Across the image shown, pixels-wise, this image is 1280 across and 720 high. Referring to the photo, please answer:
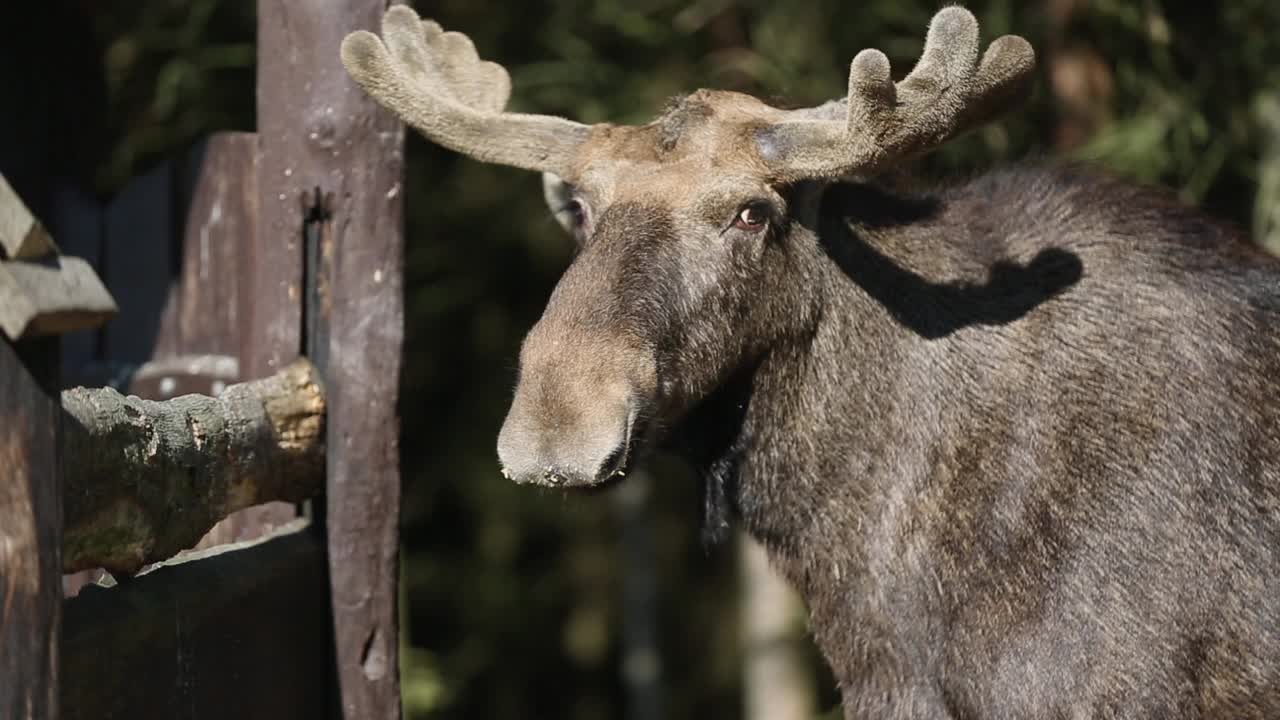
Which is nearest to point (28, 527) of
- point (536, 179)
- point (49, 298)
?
point (49, 298)

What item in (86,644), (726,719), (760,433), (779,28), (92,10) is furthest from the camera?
(726,719)

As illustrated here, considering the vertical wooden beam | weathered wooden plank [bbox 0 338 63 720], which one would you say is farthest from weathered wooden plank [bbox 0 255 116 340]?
the vertical wooden beam

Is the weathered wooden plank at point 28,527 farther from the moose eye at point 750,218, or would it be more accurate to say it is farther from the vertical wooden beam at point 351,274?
the moose eye at point 750,218

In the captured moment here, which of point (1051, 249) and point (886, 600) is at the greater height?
point (1051, 249)

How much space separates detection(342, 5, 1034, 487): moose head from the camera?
3406 millimetres

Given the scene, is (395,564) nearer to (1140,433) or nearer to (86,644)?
(86,644)

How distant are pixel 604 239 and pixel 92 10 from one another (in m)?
2.89

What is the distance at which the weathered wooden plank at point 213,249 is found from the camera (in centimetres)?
441

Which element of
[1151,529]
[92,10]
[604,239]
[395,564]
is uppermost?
[92,10]

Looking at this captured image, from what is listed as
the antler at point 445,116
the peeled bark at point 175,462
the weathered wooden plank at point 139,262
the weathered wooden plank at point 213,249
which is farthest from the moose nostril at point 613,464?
the weathered wooden plank at point 139,262

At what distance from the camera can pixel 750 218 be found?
382 cm

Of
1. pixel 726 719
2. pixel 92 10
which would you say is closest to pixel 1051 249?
pixel 92 10

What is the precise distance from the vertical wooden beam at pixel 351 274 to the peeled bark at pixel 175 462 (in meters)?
0.12

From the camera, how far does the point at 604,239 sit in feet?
12.3
